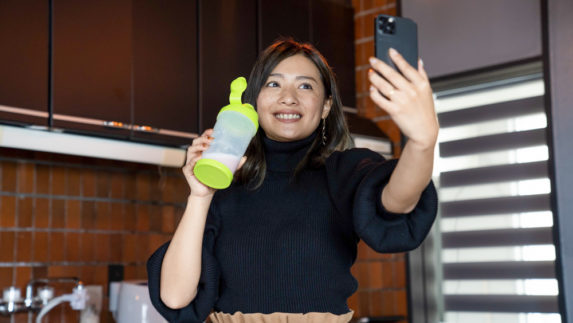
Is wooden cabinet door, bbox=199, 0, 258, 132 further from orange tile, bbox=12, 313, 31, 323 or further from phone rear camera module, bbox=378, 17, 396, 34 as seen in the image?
phone rear camera module, bbox=378, 17, 396, 34

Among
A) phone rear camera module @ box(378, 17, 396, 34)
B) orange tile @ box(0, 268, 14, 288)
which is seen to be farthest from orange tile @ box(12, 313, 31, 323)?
phone rear camera module @ box(378, 17, 396, 34)

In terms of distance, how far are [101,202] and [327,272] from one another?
1697 millimetres

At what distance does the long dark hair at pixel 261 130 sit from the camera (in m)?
1.27

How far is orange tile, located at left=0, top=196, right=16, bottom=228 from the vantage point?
2.38 meters

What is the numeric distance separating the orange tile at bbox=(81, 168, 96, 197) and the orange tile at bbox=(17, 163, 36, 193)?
20 cm

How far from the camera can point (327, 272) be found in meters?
1.15

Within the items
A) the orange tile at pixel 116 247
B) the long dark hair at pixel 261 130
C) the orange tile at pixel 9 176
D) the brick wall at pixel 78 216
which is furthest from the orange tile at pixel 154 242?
the long dark hair at pixel 261 130

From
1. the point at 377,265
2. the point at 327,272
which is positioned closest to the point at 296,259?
the point at 327,272

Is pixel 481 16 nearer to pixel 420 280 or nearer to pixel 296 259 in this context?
pixel 420 280

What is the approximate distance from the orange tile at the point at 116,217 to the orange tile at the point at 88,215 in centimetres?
7

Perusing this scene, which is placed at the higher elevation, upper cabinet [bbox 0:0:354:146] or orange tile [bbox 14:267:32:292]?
upper cabinet [bbox 0:0:354:146]

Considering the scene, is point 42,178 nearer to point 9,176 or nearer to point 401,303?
point 9,176

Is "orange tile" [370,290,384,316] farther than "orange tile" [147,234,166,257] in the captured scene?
Yes

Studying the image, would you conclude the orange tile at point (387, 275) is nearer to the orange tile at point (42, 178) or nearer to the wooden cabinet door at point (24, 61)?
the orange tile at point (42, 178)
